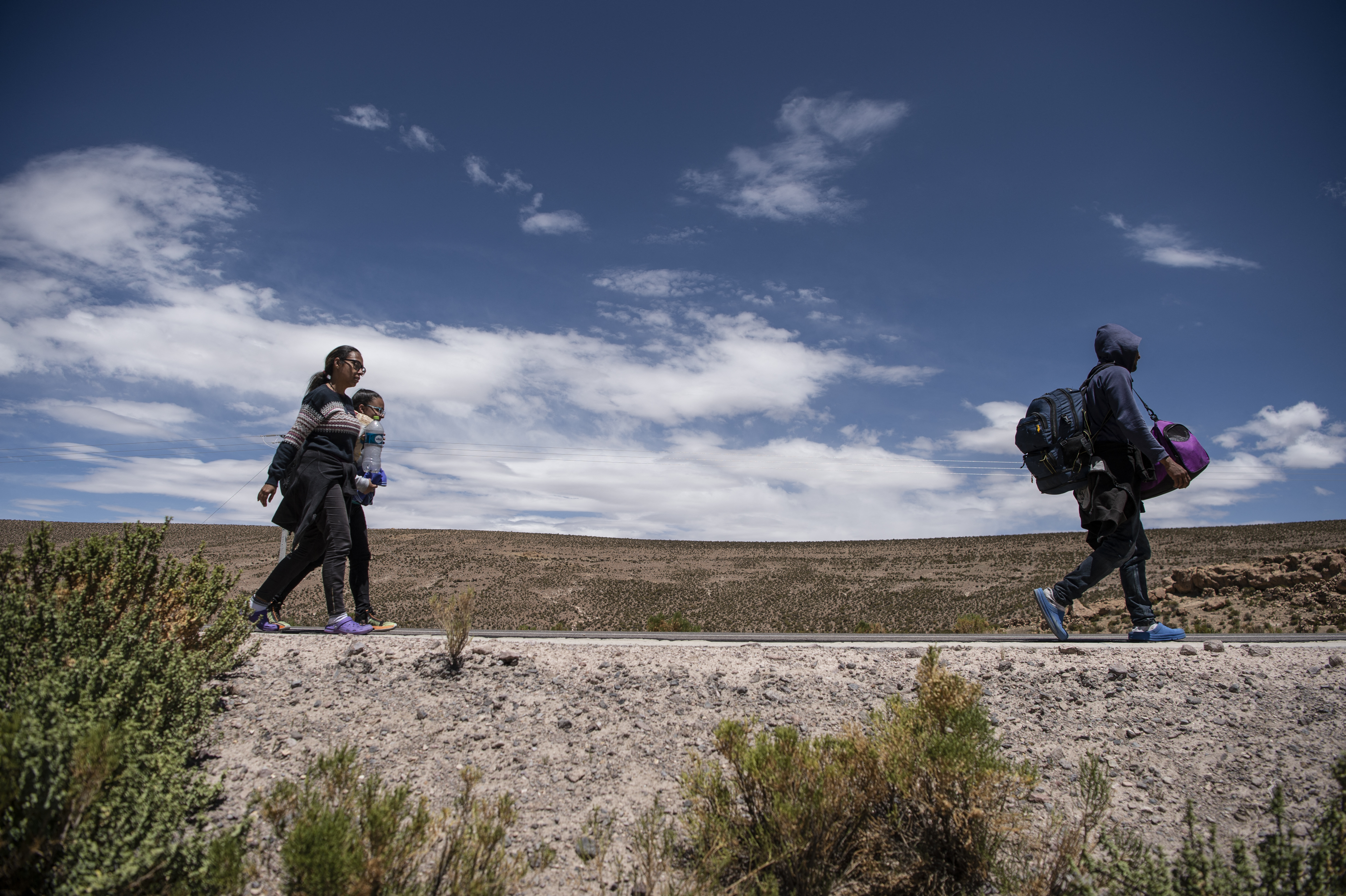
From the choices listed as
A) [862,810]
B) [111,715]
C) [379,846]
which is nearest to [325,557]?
[111,715]

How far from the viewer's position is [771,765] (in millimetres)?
3049

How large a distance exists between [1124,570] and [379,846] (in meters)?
5.83

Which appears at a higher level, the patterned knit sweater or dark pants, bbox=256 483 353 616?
the patterned knit sweater

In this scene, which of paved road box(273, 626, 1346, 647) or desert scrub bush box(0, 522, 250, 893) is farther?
paved road box(273, 626, 1346, 647)

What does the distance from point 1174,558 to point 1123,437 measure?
27.6 metres

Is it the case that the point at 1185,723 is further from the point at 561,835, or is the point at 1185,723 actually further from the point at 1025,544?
the point at 1025,544

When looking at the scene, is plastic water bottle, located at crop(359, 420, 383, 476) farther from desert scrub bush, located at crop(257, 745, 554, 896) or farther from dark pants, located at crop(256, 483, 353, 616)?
desert scrub bush, located at crop(257, 745, 554, 896)

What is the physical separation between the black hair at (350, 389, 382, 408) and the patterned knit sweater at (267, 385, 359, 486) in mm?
360

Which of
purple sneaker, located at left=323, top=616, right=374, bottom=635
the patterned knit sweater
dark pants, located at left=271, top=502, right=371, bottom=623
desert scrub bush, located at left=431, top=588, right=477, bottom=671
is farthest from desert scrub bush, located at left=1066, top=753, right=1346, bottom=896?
the patterned knit sweater

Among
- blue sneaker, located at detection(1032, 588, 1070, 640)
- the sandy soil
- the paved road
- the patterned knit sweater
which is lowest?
the sandy soil

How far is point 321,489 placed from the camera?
5.64 m

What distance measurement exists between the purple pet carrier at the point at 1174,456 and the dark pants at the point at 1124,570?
0.93 feet

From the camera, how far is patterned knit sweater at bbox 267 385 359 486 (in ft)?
18.7

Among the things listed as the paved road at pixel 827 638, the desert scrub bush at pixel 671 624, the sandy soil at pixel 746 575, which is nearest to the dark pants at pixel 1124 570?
the paved road at pixel 827 638
